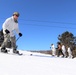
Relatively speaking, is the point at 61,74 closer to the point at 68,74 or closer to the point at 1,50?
the point at 68,74

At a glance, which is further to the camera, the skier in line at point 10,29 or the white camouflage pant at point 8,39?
the white camouflage pant at point 8,39

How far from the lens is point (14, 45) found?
11422mm

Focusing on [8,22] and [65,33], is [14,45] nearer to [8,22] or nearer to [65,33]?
Result: [8,22]

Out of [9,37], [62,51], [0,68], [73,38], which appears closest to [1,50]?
[9,37]

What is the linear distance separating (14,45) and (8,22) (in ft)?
3.46

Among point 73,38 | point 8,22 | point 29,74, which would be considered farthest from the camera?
point 73,38

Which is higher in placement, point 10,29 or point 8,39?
point 10,29

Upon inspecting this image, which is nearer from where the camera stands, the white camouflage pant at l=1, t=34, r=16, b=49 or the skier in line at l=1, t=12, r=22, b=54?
the skier in line at l=1, t=12, r=22, b=54

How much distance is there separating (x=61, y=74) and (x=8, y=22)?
18.0ft

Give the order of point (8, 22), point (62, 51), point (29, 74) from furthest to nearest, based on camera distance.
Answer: point (62, 51)
point (8, 22)
point (29, 74)

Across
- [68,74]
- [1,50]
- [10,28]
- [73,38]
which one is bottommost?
[68,74]

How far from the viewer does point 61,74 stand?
5906 millimetres

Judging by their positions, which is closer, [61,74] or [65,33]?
[61,74]

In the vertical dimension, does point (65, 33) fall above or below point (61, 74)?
above
